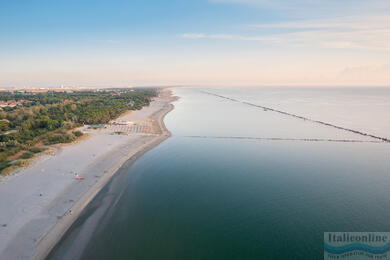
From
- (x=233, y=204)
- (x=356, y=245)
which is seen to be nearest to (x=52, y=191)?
(x=233, y=204)

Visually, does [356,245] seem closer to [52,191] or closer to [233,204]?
[233,204]

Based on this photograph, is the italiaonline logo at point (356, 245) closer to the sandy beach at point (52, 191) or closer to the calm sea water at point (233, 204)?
the calm sea water at point (233, 204)

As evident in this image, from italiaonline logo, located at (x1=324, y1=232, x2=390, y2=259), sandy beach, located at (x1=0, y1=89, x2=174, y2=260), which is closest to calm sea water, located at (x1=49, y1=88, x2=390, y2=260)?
italiaonline logo, located at (x1=324, y1=232, x2=390, y2=259)

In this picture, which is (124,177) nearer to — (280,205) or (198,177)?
(198,177)

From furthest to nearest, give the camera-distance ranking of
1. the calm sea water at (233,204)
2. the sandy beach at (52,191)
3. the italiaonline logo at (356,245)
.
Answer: the calm sea water at (233,204), the sandy beach at (52,191), the italiaonline logo at (356,245)

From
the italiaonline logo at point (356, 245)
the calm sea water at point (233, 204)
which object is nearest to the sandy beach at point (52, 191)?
the calm sea water at point (233, 204)

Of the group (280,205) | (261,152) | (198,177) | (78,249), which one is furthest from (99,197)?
(261,152)
